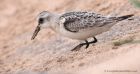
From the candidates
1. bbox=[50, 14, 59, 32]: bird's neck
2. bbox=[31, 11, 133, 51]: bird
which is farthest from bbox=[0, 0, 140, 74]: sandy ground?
bbox=[50, 14, 59, 32]: bird's neck

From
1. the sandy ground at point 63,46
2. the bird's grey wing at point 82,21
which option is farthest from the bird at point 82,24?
the sandy ground at point 63,46

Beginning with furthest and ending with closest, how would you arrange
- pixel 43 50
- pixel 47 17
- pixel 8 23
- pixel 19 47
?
1. pixel 8 23
2. pixel 19 47
3. pixel 43 50
4. pixel 47 17

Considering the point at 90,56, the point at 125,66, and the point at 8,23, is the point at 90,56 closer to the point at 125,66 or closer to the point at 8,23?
the point at 125,66

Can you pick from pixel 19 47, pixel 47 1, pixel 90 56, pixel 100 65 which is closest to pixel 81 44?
pixel 90 56

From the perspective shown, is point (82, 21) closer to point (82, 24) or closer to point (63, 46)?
point (82, 24)

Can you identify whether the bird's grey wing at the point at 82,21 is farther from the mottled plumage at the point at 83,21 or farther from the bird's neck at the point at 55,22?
the bird's neck at the point at 55,22

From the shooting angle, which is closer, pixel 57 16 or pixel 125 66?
pixel 125 66

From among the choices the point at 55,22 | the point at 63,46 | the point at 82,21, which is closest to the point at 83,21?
the point at 82,21
